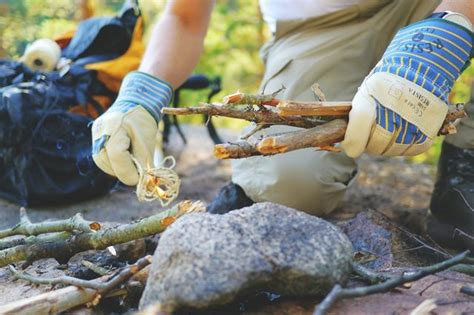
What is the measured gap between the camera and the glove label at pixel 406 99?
1569 mm

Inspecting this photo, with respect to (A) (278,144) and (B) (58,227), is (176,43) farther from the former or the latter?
(A) (278,144)

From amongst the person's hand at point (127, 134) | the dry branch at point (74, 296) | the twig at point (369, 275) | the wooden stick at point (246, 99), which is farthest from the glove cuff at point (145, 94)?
the twig at point (369, 275)

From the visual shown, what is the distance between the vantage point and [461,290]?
135 centimetres

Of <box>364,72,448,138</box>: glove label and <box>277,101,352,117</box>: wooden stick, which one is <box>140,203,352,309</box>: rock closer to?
<box>277,101,352,117</box>: wooden stick

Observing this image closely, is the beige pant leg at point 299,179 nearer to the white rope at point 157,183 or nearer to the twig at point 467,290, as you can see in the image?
the white rope at point 157,183

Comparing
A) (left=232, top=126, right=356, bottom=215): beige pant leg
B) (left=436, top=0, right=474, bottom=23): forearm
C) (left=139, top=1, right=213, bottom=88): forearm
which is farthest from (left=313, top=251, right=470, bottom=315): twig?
(left=139, top=1, right=213, bottom=88): forearm

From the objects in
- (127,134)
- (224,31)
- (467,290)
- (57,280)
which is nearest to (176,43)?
(127,134)

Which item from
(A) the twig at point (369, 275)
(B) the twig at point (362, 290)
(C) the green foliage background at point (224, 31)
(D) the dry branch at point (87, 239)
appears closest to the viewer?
(B) the twig at point (362, 290)

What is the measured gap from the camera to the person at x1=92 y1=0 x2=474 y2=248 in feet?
5.24

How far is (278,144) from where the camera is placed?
4.54 feet

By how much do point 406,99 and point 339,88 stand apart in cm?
96

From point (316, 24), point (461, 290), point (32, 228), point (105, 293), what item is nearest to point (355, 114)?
point (461, 290)

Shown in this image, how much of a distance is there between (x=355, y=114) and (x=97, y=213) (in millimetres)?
1410

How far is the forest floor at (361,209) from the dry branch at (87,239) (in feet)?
0.17
